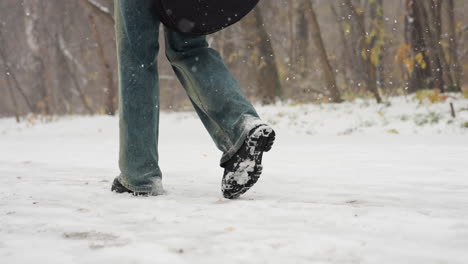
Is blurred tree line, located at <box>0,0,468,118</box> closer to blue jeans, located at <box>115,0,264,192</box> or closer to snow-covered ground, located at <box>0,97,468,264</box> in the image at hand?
snow-covered ground, located at <box>0,97,468,264</box>

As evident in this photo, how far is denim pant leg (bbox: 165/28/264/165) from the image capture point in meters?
1.73

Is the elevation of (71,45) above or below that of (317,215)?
below

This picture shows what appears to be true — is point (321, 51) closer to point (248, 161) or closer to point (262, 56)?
point (262, 56)

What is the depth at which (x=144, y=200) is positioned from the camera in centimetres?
172

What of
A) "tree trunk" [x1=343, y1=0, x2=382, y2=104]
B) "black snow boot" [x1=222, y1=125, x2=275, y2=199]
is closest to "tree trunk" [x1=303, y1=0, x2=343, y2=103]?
"tree trunk" [x1=343, y1=0, x2=382, y2=104]

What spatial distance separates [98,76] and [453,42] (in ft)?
46.6

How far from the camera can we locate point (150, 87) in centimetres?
187

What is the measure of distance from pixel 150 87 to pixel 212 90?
0.26 meters

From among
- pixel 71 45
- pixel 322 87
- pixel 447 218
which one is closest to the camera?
pixel 447 218

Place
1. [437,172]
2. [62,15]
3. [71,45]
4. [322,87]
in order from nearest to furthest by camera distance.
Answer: [437,172]
[322,87]
[62,15]
[71,45]

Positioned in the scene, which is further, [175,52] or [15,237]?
[175,52]

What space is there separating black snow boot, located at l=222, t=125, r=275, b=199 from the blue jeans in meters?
0.10

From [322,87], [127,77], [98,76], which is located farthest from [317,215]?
[98,76]

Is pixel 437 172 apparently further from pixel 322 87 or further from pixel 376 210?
pixel 322 87
